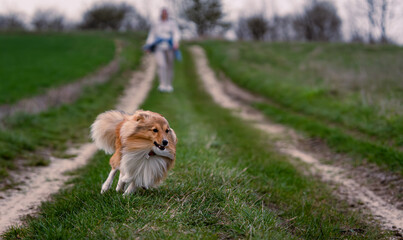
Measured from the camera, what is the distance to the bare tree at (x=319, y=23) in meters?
53.6

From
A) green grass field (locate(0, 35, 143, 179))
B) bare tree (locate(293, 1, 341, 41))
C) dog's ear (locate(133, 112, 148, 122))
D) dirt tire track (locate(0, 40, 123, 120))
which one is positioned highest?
bare tree (locate(293, 1, 341, 41))

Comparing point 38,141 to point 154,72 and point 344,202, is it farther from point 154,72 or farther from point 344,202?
point 154,72

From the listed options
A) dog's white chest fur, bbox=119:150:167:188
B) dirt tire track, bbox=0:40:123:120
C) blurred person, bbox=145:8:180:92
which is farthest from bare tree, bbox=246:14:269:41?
dog's white chest fur, bbox=119:150:167:188

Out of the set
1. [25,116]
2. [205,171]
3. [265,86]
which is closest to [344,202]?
[205,171]

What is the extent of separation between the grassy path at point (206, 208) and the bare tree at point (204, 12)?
50.4 m

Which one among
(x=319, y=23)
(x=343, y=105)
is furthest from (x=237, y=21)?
(x=343, y=105)

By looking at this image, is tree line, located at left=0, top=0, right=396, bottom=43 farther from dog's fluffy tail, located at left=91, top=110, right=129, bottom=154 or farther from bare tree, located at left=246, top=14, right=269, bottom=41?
dog's fluffy tail, located at left=91, top=110, right=129, bottom=154

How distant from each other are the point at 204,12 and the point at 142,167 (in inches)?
2116

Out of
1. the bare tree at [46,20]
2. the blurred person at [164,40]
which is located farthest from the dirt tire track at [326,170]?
the bare tree at [46,20]

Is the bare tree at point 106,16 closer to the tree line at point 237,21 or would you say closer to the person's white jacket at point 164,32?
the tree line at point 237,21

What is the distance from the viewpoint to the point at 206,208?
3.73 meters

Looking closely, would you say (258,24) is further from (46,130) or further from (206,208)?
(206,208)

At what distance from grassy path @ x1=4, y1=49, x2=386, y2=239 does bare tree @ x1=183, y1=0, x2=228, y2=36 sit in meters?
50.4

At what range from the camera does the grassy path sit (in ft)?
10.7
